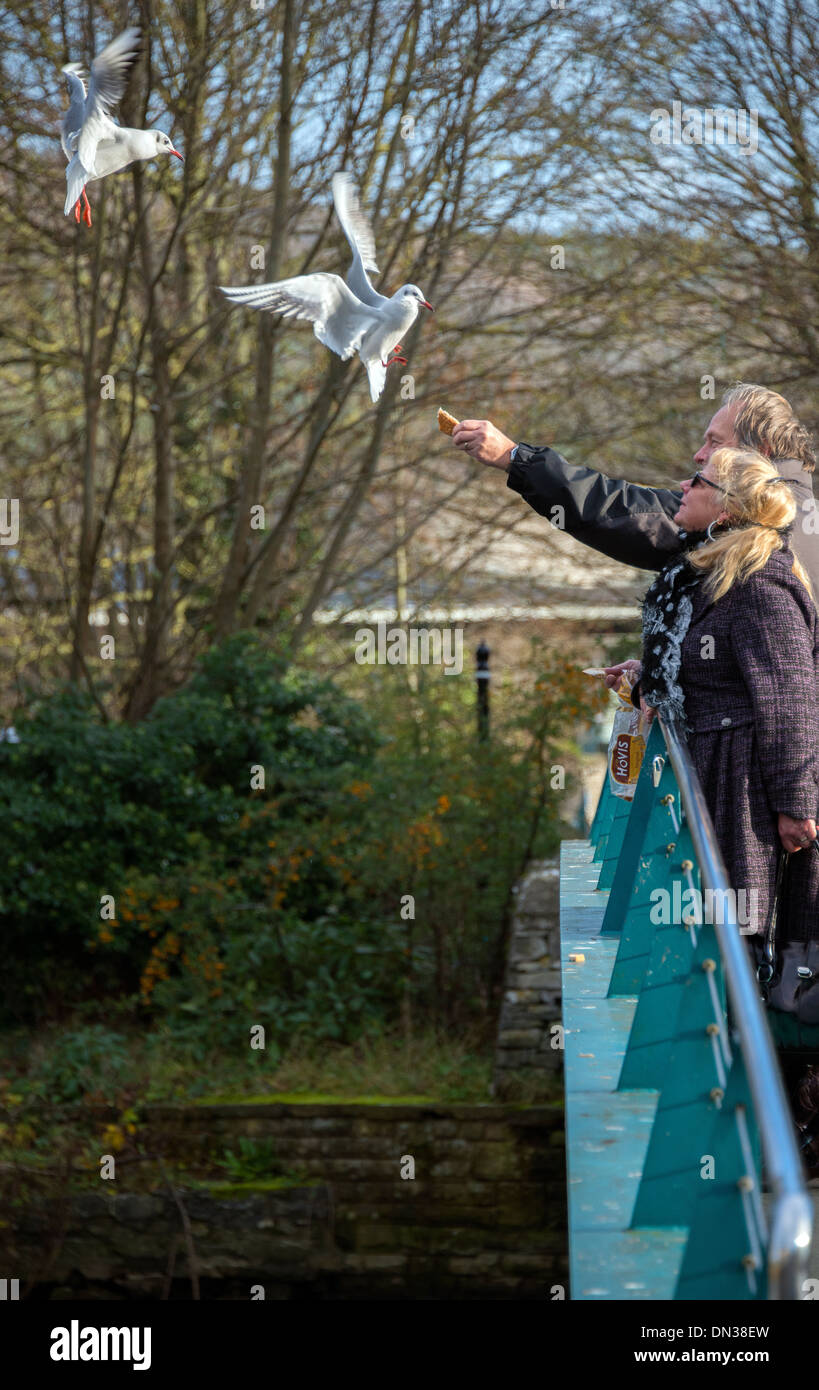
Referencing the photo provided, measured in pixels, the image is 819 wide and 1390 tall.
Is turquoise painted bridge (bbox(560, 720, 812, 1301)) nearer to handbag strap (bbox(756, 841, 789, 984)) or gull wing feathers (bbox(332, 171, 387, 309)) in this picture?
handbag strap (bbox(756, 841, 789, 984))

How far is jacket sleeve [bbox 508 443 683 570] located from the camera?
11.6 feet

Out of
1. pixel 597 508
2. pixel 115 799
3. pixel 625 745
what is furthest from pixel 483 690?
pixel 597 508

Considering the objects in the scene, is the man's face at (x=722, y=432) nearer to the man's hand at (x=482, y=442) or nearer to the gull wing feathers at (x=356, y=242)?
the man's hand at (x=482, y=442)

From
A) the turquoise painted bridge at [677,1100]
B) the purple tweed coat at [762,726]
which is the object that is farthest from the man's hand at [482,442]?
the turquoise painted bridge at [677,1100]

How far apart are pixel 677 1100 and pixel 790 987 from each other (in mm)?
558

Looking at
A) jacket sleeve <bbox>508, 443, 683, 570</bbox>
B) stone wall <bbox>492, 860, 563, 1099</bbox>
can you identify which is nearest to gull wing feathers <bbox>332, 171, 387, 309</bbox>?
jacket sleeve <bbox>508, 443, 683, 570</bbox>

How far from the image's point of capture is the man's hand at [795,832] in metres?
3.11

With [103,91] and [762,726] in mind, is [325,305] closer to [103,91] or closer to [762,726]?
[103,91]

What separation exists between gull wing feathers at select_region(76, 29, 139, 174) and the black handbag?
249cm

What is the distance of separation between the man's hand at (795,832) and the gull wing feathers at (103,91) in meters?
2.33

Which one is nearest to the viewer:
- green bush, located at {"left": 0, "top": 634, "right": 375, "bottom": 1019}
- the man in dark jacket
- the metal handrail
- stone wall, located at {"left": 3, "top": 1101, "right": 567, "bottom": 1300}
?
the metal handrail

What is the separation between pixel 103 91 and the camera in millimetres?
3877
